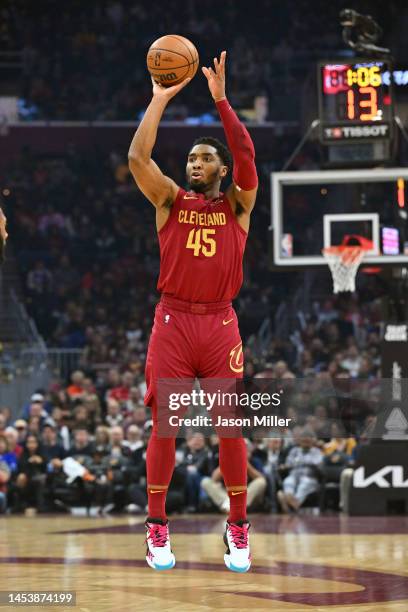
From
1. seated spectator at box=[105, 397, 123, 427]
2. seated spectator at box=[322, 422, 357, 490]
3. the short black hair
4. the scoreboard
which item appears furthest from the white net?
the short black hair

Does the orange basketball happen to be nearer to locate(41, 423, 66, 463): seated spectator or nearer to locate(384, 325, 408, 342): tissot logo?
locate(384, 325, 408, 342): tissot logo

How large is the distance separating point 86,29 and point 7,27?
6.45 ft

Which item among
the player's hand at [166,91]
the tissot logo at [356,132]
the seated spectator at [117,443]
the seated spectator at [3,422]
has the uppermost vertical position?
the tissot logo at [356,132]

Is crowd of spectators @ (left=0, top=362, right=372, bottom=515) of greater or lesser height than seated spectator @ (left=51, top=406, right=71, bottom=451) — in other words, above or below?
below

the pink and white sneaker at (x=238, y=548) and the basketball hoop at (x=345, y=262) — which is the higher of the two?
the basketball hoop at (x=345, y=262)

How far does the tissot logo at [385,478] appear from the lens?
1493cm

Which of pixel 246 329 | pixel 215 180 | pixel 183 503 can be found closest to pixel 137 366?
pixel 246 329

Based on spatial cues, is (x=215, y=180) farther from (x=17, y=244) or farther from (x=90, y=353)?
(x=17, y=244)

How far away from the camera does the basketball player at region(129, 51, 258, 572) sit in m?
7.36

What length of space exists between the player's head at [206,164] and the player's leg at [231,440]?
0.81 meters

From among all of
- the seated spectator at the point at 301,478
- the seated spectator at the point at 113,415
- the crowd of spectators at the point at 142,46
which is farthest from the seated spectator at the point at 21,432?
the crowd of spectators at the point at 142,46

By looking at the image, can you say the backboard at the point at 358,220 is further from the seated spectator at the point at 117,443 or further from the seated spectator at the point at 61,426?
the seated spectator at the point at 61,426

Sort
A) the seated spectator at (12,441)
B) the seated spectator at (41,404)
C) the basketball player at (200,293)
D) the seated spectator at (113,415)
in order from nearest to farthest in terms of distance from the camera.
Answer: the basketball player at (200,293) < the seated spectator at (12,441) < the seated spectator at (113,415) < the seated spectator at (41,404)

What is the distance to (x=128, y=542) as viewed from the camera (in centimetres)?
1188
